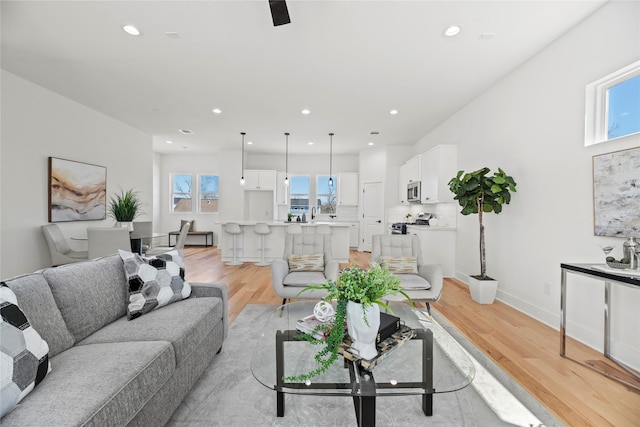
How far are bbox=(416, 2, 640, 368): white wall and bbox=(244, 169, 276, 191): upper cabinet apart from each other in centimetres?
600

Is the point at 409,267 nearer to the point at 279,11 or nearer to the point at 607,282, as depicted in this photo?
the point at 607,282

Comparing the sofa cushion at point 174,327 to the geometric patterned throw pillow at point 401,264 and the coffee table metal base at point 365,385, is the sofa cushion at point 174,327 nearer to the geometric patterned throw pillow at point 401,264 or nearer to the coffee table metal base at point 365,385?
the coffee table metal base at point 365,385

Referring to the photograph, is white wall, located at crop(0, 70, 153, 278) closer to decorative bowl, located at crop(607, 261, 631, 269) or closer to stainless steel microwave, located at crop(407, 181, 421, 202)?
stainless steel microwave, located at crop(407, 181, 421, 202)

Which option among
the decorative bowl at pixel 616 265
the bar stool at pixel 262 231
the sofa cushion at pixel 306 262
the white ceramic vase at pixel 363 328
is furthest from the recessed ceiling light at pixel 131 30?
the decorative bowl at pixel 616 265

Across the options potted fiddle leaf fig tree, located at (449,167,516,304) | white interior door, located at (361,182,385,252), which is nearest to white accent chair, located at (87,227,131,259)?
potted fiddle leaf fig tree, located at (449,167,516,304)

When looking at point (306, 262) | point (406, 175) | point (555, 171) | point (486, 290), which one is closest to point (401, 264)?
point (306, 262)

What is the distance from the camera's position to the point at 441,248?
5.33 metres

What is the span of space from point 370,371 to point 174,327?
124cm

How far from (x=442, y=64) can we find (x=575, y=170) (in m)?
1.91

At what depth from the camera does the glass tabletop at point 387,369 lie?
1.37 metres

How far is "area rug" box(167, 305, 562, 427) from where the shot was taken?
5.55 ft

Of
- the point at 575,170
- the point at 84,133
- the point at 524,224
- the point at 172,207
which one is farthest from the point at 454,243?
the point at 172,207

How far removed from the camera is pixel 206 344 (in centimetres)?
211

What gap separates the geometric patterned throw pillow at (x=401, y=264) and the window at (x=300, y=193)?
6.02 metres
